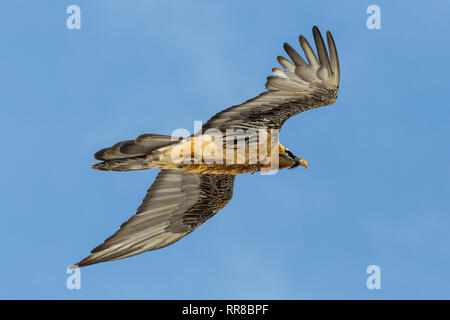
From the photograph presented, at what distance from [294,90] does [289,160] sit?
1479 mm

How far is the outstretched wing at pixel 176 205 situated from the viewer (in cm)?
1589

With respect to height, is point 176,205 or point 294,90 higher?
point 294,90

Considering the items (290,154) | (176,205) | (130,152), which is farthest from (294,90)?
(176,205)

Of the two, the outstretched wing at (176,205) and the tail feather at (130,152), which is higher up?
the tail feather at (130,152)

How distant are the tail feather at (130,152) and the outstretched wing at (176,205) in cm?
201

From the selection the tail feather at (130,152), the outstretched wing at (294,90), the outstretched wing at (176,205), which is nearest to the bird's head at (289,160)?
→ the outstretched wing at (294,90)

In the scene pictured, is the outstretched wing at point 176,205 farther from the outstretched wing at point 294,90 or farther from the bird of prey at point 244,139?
the outstretched wing at point 294,90

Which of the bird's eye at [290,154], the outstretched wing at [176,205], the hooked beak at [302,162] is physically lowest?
the outstretched wing at [176,205]

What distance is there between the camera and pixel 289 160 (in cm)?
1518

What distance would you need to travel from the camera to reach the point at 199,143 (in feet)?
47.1

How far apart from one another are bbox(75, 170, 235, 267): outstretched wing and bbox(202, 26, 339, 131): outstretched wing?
224cm

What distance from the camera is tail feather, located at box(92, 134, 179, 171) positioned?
13.8 m

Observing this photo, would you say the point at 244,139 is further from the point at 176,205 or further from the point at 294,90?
the point at 176,205

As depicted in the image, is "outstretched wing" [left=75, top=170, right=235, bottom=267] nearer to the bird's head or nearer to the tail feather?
the bird's head
